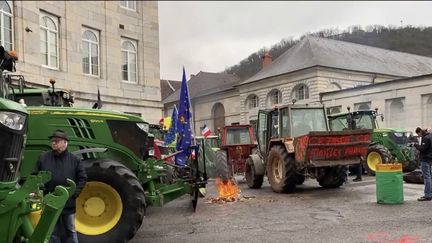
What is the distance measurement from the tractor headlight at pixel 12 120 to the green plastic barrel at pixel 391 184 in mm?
7667

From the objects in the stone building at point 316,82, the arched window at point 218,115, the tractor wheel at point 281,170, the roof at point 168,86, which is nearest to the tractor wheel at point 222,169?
the tractor wheel at point 281,170

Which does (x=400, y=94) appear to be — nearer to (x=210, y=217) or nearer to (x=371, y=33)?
(x=371, y=33)

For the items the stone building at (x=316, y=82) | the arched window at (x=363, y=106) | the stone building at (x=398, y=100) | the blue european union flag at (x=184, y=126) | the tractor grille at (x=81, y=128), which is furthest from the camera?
the stone building at (x=316, y=82)

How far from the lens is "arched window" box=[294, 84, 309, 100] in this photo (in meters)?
43.3

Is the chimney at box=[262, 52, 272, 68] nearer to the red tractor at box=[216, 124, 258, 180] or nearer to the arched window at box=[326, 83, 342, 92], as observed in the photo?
the arched window at box=[326, 83, 342, 92]

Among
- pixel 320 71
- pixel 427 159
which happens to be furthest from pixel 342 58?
pixel 427 159

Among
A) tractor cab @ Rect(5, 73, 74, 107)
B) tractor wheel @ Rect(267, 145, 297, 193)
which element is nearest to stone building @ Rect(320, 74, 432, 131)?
tractor wheel @ Rect(267, 145, 297, 193)

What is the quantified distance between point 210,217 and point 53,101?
3.57 metres

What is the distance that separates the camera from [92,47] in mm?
24500

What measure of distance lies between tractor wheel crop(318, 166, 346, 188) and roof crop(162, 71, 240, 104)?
26054 millimetres

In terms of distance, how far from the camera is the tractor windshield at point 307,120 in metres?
13.4

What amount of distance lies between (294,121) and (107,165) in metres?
7.52

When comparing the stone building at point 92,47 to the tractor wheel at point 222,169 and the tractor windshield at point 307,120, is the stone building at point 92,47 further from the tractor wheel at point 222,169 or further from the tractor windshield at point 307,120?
the tractor windshield at point 307,120

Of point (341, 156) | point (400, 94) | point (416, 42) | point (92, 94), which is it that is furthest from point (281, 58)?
point (341, 156)
